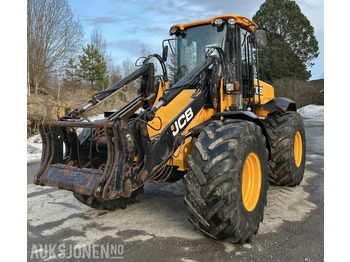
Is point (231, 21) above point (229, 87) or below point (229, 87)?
above

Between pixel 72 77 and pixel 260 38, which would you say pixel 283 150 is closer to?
pixel 260 38

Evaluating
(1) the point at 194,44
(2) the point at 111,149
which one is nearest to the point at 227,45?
(1) the point at 194,44

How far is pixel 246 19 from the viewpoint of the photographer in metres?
4.67

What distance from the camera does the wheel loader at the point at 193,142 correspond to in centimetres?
296

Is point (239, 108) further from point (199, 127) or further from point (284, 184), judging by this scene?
point (284, 184)

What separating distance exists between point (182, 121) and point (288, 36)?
3014cm

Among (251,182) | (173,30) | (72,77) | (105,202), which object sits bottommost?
(105,202)

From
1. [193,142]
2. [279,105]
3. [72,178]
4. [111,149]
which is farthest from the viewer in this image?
[279,105]

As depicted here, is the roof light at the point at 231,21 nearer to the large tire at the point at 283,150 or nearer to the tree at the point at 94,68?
the large tire at the point at 283,150

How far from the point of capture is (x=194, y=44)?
4.72 meters

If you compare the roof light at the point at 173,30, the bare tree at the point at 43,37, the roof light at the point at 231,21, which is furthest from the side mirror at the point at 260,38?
the bare tree at the point at 43,37

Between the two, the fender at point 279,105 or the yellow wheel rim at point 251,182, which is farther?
the fender at point 279,105

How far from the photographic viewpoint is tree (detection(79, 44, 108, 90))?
24969 mm

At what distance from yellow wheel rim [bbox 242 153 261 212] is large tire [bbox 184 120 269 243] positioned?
0.23 metres
